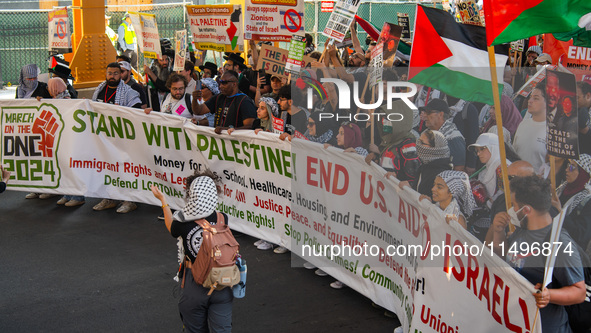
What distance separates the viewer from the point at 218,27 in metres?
12.6

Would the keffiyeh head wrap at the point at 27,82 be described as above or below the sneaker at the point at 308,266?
above

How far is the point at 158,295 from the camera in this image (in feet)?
23.6

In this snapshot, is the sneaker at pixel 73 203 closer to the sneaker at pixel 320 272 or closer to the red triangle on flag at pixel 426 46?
the sneaker at pixel 320 272

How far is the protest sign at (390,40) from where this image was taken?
27.8ft

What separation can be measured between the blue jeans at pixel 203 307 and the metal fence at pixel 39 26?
56.9ft

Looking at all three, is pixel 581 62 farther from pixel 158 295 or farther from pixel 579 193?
pixel 158 295

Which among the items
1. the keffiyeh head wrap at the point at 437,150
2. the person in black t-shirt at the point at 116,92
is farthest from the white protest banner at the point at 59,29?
the keffiyeh head wrap at the point at 437,150

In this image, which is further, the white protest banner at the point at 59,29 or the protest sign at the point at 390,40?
the white protest banner at the point at 59,29

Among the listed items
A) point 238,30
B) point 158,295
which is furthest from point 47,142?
point 158,295

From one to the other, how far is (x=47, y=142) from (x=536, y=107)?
7317mm

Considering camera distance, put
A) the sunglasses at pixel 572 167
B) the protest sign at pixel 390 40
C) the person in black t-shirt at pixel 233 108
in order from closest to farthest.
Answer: the sunglasses at pixel 572 167, the protest sign at pixel 390 40, the person in black t-shirt at pixel 233 108

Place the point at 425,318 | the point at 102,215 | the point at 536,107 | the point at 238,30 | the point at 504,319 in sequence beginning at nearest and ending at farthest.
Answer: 1. the point at 504,319
2. the point at 425,318
3. the point at 536,107
4. the point at 102,215
5. the point at 238,30

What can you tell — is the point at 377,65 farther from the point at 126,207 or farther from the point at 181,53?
the point at 181,53

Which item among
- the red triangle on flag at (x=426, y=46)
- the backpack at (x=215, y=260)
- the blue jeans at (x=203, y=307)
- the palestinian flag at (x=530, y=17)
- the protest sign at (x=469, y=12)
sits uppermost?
the protest sign at (x=469, y=12)
